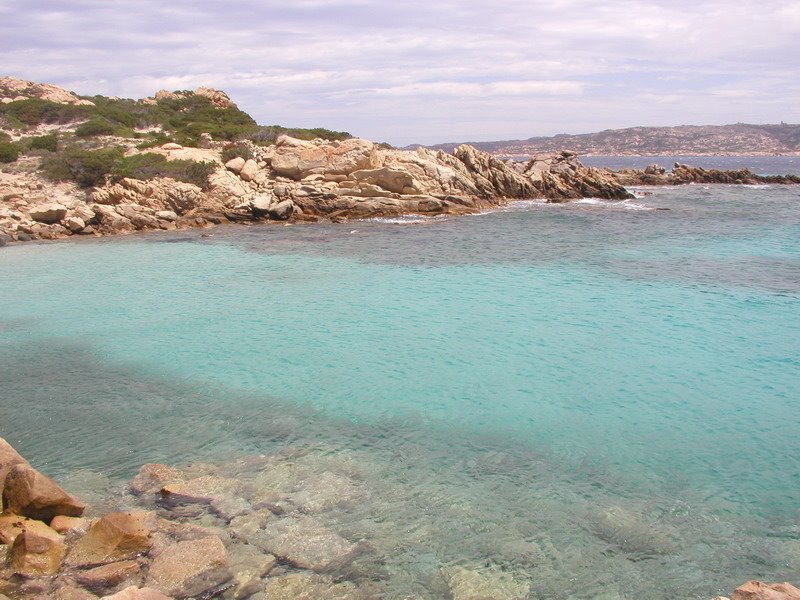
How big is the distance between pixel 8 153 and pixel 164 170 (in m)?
9.75

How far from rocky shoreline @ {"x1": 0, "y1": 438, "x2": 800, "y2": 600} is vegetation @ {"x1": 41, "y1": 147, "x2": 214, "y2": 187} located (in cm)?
2945

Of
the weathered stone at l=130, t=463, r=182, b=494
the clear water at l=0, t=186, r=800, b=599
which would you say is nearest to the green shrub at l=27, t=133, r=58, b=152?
the clear water at l=0, t=186, r=800, b=599

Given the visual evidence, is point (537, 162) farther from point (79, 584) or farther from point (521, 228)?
point (79, 584)

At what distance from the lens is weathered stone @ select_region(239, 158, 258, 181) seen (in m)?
36.4

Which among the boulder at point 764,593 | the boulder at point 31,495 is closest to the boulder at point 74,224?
the boulder at point 31,495

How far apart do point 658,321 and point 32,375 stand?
45.8 feet

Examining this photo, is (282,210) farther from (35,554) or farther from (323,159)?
(35,554)

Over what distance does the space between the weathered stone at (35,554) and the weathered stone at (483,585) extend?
152 inches

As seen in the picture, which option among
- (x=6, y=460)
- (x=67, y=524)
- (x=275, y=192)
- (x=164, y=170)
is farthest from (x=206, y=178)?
(x=67, y=524)

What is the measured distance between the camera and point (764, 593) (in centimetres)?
469

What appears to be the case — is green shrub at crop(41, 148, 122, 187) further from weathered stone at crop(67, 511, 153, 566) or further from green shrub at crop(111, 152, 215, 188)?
weathered stone at crop(67, 511, 153, 566)

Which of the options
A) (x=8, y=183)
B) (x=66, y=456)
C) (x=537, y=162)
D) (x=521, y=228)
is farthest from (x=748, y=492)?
(x=537, y=162)

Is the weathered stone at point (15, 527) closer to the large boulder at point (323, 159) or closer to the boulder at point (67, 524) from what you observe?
the boulder at point (67, 524)

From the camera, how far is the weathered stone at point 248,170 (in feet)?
119
